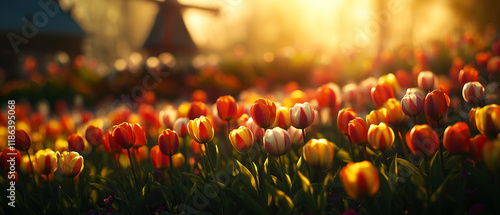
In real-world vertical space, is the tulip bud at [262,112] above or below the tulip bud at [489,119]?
above

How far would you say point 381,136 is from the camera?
1.64 metres

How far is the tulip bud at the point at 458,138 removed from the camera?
1.45 meters

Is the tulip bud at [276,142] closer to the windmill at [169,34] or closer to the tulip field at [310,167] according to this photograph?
the tulip field at [310,167]

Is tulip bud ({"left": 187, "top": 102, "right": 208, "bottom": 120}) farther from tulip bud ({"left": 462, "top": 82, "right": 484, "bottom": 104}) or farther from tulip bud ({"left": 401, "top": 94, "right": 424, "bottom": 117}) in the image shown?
tulip bud ({"left": 462, "top": 82, "right": 484, "bottom": 104})

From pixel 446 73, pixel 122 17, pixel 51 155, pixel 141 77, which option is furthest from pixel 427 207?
pixel 122 17

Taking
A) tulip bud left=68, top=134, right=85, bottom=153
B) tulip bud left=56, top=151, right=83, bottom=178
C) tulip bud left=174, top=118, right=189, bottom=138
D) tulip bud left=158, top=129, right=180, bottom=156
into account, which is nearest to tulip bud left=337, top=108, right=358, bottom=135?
tulip bud left=158, top=129, right=180, bottom=156

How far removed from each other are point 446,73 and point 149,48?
11.5 m

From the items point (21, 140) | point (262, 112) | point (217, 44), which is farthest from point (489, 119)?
point (217, 44)

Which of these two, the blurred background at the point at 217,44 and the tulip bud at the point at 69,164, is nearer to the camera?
the tulip bud at the point at 69,164

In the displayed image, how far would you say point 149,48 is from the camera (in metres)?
14.6

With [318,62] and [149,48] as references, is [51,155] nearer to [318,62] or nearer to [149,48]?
[318,62]

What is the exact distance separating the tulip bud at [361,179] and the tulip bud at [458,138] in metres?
0.42

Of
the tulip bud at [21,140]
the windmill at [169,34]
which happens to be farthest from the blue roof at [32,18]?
the tulip bud at [21,140]

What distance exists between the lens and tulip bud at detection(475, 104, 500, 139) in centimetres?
150
